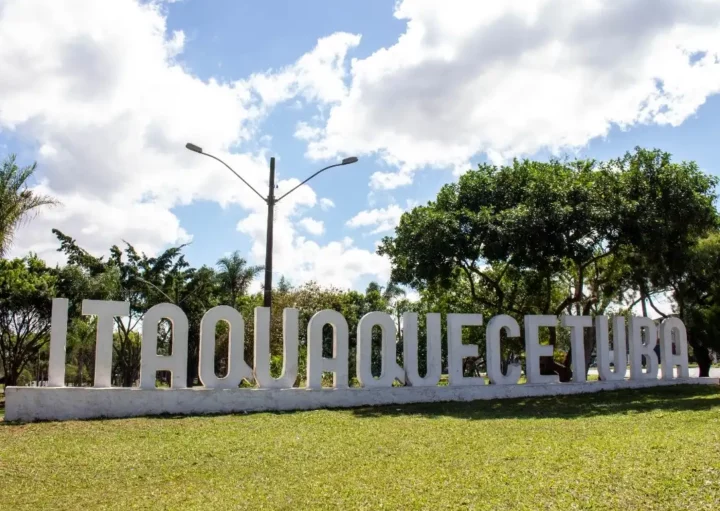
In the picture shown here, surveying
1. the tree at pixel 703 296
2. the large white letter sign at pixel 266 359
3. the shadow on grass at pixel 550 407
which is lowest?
the shadow on grass at pixel 550 407

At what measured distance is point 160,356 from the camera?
48.8ft

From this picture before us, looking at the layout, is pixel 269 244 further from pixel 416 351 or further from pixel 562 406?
pixel 562 406

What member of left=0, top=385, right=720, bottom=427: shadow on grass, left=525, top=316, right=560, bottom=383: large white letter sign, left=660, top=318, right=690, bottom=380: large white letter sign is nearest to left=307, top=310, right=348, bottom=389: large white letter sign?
left=0, top=385, right=720, bottom=427: shadow on grass

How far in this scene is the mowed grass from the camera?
7.25 metres

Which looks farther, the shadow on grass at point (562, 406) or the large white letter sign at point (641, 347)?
the large white letter sign at point (641, 347)

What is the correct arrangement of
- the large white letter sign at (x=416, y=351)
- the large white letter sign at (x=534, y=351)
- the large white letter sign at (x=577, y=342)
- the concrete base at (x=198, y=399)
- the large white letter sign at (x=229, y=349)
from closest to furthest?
1. the concrete base at (x=198, y=399)
2. the large white letter sign at (x=229, y=349)
3. the large white letter sign at (x=416, y=351)
4. the large white letter sign at (x=534, y=351)
5. the large white letter sign at (x=577, y=342)

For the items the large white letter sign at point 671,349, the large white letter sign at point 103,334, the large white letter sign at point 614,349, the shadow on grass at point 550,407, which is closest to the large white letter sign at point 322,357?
the shadow on grass at point 550,407

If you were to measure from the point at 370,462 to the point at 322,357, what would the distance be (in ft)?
23.7

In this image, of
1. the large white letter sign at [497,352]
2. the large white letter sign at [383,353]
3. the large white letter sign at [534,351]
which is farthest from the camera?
the large white letter sign at [534,351]

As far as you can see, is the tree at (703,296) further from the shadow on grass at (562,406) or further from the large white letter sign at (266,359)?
the large white letter sign at (266,359)

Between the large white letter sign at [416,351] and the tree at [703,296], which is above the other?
the tree at [703,296]

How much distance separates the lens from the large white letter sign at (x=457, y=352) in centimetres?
1748

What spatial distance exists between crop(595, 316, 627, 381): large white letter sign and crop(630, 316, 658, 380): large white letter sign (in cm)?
48

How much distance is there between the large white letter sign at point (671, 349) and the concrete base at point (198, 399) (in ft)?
21.0
